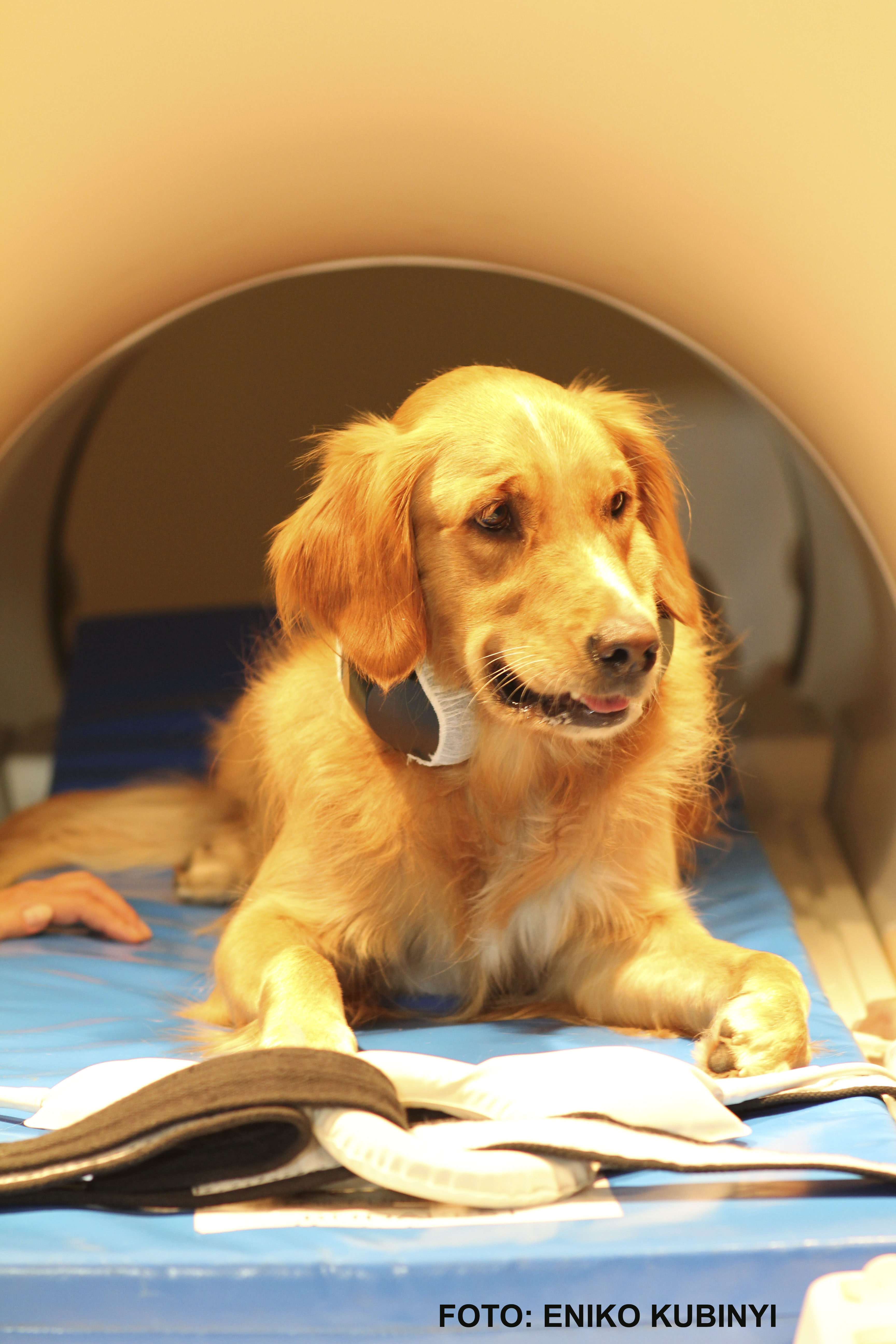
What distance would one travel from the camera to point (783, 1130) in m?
1.45

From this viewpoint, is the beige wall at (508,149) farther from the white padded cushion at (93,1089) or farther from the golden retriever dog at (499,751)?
the white padded cushion at (93,1089)

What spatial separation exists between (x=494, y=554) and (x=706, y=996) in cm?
72

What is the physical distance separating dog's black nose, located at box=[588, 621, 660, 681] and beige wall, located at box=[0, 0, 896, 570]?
2.62ft

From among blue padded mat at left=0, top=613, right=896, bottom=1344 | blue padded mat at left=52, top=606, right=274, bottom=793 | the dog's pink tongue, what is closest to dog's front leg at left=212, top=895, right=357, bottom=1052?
blue padded mat at left=0, top=613, right=896, bottom=1344

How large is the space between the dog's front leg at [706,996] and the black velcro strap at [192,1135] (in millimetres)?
517

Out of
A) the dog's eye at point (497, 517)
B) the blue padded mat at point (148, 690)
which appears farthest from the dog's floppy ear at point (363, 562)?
the blue padded mat at point (148, 690)

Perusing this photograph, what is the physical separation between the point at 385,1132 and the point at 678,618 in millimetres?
972

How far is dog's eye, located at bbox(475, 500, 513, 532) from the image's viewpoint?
1682 mm

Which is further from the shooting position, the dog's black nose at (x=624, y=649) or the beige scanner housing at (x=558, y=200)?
the beige scanner housing at (x=558, y=200)

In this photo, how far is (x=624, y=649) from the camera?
1.57m

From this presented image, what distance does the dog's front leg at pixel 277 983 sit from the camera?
5.08 feet

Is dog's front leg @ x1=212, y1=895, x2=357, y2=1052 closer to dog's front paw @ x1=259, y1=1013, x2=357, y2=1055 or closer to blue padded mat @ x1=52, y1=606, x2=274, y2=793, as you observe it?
dog's front paw @ x1=259, y1=1013, x2=357, y2=1055

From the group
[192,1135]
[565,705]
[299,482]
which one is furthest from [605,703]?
[299,482]

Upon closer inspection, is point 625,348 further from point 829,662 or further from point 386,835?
point 386,835
